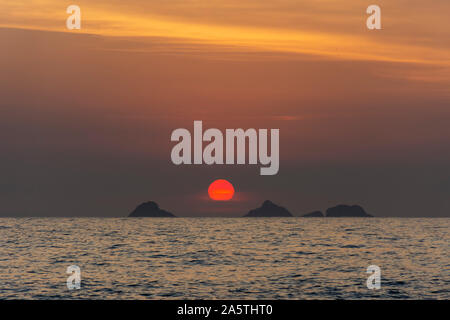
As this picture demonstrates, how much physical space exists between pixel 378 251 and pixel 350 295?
40689mm

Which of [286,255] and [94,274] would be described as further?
[286,255]
